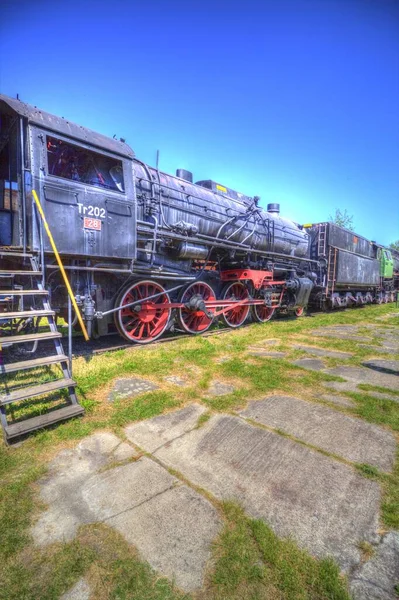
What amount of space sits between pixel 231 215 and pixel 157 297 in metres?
3.42

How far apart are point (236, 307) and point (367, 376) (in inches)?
187

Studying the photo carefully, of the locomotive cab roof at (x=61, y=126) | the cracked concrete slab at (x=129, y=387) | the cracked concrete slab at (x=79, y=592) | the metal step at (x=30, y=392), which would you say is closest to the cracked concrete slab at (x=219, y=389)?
the cracked concrete slab at (x=129, y=387)

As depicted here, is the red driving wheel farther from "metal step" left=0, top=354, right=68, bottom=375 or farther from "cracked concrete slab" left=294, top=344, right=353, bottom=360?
"cracked concrete slab" left=294, top=344, right=353, bottom=360

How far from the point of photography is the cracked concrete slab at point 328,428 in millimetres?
2799

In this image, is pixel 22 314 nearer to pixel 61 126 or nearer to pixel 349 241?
pixel 61 126

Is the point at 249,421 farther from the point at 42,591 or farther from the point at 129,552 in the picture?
the point at 42,591

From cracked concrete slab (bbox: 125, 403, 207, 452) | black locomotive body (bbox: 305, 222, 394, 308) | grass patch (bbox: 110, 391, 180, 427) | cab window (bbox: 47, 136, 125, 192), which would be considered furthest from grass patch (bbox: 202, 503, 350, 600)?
black locomotive body (bbox: 305, 222, 394, 308)

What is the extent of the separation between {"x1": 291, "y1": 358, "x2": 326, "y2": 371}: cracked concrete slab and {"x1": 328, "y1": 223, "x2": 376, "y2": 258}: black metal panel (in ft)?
30.7

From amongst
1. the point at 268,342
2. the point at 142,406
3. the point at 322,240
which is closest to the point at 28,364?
the point at 142,406

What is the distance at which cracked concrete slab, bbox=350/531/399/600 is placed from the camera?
1561 millimetres

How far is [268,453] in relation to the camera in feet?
9.10

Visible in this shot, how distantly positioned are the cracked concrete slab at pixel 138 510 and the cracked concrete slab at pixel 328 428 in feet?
4.52

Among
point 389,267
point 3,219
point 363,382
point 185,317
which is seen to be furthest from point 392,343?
point 389,267

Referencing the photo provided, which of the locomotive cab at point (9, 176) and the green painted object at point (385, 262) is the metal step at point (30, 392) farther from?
the green painted object at point (385, 262)
